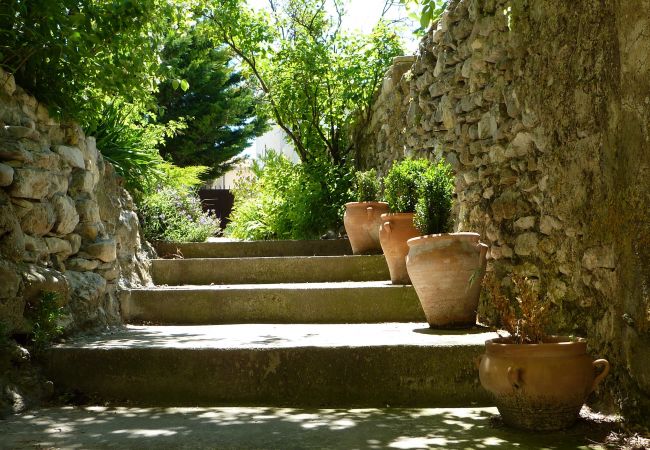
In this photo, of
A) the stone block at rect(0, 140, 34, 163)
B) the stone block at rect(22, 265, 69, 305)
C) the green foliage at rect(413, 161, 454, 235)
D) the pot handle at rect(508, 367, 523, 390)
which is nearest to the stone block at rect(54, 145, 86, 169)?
the stone block at rect(0, 140, 34, 163)

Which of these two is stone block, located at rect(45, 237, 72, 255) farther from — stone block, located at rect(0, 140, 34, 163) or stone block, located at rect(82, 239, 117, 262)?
stone block, located at rect(0, 140, 34, 163)

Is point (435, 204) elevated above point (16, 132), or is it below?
below

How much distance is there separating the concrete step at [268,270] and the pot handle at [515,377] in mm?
2569

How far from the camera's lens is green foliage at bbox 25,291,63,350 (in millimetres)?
3271

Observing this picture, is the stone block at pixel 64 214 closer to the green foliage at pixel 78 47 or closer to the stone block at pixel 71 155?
the stone block at pixel 71 155

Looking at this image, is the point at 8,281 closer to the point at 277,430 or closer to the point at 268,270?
the point at 277,430

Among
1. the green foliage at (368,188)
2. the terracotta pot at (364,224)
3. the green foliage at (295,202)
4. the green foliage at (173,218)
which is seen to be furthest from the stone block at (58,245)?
the green foliage at (295,202)

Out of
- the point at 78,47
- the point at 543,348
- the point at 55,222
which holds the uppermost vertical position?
the point at 78,47

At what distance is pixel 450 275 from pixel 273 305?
122 centimetres

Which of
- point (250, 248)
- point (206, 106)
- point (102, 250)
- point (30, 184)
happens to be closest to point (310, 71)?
point (250, 248)

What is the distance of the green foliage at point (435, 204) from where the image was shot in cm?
418

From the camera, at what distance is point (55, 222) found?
3670 millimetres

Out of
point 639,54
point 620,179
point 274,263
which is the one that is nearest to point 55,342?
point 274,263

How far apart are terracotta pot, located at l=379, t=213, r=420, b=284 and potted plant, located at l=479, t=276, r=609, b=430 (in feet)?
6.33
